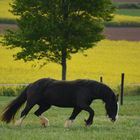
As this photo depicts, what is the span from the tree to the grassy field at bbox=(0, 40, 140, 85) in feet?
11.3

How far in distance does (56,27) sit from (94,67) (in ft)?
34.2

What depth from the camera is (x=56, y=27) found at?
3644cm

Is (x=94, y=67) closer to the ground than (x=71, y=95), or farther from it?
closer to the ground

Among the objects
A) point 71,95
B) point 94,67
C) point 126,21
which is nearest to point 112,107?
point 71,95

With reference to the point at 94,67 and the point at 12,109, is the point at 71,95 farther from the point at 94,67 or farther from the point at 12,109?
the point at 94,67

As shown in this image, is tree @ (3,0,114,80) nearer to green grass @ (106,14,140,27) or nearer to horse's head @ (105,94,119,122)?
horse's head @ (105,94,119,122)

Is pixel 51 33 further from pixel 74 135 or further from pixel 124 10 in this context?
pixel 124 10

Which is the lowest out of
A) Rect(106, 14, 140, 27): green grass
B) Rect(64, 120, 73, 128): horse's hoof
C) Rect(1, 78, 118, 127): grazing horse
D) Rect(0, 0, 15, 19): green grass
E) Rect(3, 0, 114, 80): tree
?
Rect(106, 14, 140, 27): green grass

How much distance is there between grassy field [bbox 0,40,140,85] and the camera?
41469 mm

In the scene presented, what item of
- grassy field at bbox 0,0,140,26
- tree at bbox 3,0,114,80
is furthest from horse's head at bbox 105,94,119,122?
grassy field at bbox 0,0,140,26

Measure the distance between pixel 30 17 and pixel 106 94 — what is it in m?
22.8

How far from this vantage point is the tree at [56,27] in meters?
36.0

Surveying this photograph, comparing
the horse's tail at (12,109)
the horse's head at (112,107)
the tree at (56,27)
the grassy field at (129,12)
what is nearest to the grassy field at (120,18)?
the grassy field at (129,12)

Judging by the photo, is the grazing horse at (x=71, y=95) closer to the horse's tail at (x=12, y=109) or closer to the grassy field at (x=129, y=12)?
the horse's tail at (x=12, y=109)
